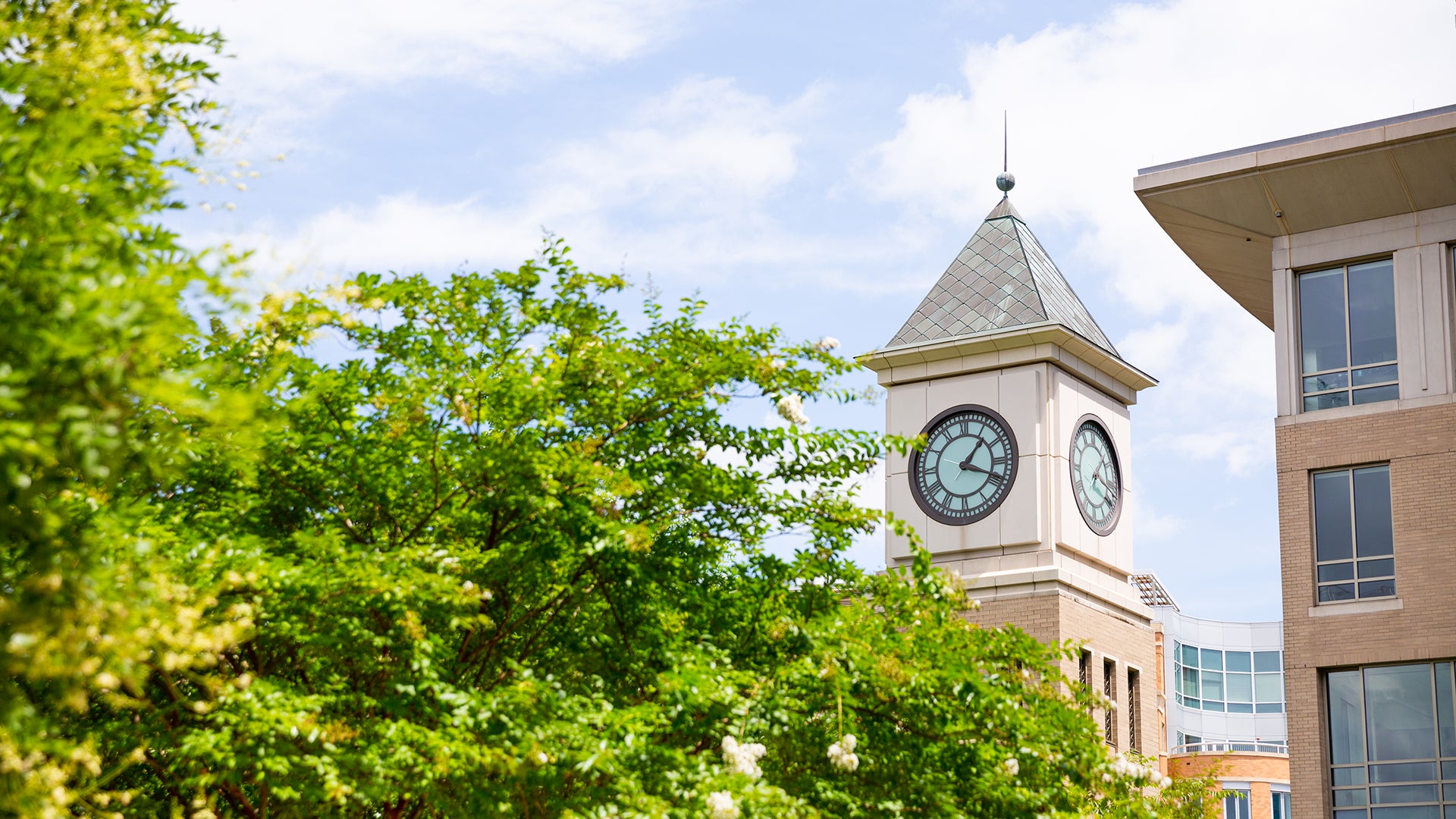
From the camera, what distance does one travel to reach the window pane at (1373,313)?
25.2m

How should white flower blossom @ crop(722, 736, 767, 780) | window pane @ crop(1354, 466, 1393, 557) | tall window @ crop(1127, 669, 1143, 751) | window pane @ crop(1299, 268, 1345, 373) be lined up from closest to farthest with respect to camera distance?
white flower blossom @ crop(722, 736, 767, 780) < window pane @ crop(1354, 466, 1393, 557) < window pane @ crop(1299, 268, 1345, 373) < tall window @ crop(1127, 669, 1143, 751)

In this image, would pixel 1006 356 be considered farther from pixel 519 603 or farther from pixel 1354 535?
pixel 519 603

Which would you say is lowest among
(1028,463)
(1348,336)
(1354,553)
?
(1354,553)

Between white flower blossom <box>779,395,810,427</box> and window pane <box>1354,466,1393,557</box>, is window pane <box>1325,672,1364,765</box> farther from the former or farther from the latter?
white flower blossom <box>779,395,810,427</box>

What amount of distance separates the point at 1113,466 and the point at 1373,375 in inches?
352

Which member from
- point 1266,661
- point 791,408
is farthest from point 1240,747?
point 791,408

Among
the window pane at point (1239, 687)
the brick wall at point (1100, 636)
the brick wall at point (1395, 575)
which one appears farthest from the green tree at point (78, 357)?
the window pane at point (1239, 687)

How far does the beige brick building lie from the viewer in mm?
23766

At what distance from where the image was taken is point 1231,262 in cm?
2869

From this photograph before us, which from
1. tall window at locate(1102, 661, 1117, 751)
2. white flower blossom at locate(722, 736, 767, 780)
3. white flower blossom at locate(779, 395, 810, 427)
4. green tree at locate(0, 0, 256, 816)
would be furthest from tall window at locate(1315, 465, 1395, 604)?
green tree at locate(0, 0, 256, 816)

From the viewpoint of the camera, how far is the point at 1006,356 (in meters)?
32.2

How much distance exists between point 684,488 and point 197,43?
16.9 feet

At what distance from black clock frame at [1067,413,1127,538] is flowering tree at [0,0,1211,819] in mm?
17710

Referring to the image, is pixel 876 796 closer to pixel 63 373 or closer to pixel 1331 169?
pixel 63 373
